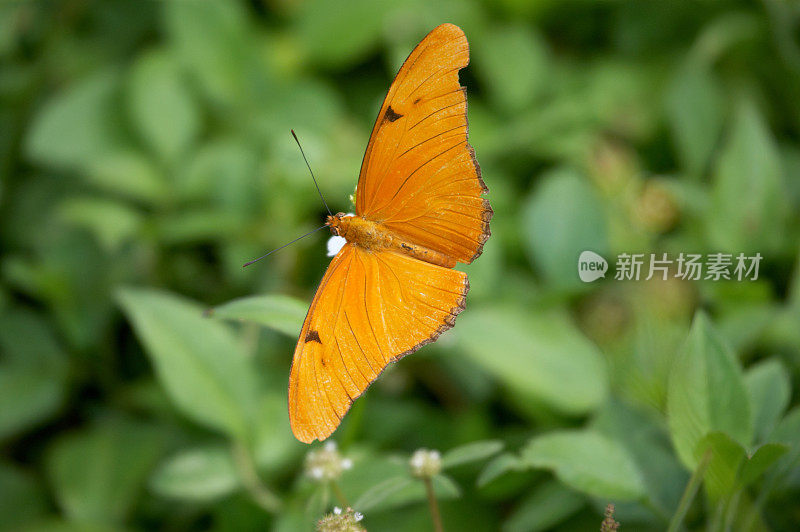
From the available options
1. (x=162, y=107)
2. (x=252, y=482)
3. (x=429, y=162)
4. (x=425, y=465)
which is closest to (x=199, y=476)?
(x=252, y=482)

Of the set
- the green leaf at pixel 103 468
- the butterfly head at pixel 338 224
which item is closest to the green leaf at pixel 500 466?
the butterfly head at pixel 338 224

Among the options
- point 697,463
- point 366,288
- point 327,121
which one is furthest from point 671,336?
point 327,121

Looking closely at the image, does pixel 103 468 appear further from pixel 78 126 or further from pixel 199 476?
pixel 78 126

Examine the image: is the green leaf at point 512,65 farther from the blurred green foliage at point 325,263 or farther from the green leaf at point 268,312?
the green leaf at point 268,312

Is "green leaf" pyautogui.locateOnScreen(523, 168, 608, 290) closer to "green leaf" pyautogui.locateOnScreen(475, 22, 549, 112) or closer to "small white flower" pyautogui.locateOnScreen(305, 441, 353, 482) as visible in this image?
"green leaf" pyautogui.locateOnScreen(475, 22, 549, 112)

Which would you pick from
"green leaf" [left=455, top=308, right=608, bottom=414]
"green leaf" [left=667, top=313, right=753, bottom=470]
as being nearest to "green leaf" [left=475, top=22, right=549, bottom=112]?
"green leaf" [left=455, top=308, right=608, bottom=414]

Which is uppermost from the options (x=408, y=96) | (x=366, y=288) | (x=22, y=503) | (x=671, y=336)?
(x=408, y=96)

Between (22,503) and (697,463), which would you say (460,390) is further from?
(22,503)
